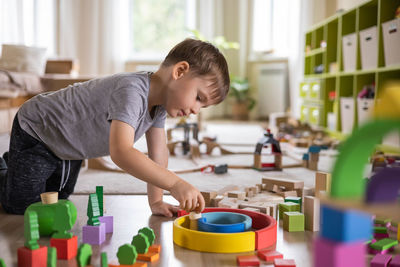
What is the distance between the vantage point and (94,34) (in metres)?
5.21

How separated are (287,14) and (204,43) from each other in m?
4.20

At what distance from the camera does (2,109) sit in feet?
9.26

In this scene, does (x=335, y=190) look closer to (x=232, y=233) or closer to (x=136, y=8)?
(x=232, y=233)

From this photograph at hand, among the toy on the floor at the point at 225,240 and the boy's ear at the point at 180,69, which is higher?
the boy's ear at the point at 180,69

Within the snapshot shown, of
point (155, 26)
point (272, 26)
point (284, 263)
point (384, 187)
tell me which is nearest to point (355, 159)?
point (384, 187)

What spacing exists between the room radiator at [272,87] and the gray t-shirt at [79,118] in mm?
4051

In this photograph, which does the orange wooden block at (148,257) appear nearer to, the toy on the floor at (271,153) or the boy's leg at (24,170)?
the boy's leg at (24,170)

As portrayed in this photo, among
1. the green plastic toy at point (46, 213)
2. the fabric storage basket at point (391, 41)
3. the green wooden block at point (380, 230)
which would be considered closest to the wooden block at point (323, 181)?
the green wooden block at point (380, 230)

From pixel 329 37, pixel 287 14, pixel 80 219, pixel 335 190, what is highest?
pixel 287 14

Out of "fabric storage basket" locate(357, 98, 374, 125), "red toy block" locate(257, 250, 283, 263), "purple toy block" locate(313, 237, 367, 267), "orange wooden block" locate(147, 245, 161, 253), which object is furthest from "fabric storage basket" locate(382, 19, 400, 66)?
"purple toy block" locate(313, 237, 367, 267)

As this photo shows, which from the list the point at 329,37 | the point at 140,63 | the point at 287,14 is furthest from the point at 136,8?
the point at 329,37

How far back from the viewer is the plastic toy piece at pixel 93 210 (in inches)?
33.1

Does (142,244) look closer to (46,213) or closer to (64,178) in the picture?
(46,213)

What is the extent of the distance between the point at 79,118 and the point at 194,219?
0.41m
